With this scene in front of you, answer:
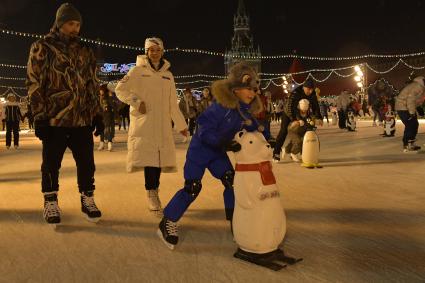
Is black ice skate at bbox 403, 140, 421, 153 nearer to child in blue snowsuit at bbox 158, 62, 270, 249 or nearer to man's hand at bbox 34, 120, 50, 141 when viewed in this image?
child in blue snowsuit at bbox 158, 62, 270, 249

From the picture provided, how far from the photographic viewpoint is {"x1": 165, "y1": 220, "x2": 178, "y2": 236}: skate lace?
142 inches

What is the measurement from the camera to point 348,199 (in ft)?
17.4

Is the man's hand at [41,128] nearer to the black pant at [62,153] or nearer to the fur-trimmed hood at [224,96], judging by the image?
the black pant at [62,153]

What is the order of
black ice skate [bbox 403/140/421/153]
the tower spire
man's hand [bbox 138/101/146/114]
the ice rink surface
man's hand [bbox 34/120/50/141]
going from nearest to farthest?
the ice rink surface → man's hand [bbox 34/120/50/141] → man's hand [bbox 138/101/146/114] → black ice skate [bbox 403/140/421/153] → the tower spire

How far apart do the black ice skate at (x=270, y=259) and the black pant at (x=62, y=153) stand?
1.83 metres

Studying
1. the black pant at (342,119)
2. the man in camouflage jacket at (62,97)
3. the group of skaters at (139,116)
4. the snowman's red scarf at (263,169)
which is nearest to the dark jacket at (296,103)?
the group of skaters at (139,116)

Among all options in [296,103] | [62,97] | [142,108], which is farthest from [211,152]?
[296,103]

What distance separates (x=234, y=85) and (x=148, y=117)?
131 centimetres

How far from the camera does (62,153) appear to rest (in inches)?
169

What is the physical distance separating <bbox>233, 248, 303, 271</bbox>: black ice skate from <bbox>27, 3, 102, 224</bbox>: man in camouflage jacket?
5.67 feet

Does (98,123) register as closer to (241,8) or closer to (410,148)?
(410,148)

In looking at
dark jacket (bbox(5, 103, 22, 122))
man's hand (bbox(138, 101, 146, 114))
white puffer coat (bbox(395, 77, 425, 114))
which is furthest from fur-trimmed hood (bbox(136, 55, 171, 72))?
dark jacket (bbox(5, 103, 22, 122))

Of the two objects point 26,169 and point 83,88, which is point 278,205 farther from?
point 26,169

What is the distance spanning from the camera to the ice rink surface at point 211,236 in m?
3.03
